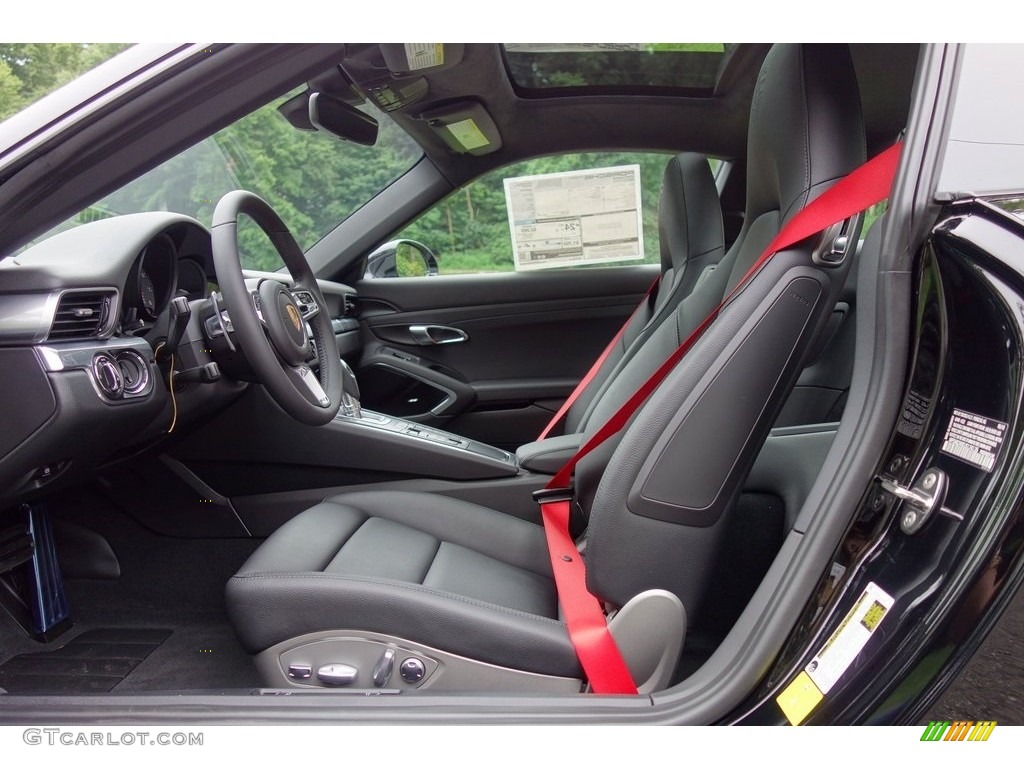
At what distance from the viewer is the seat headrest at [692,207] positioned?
2014 millimetres

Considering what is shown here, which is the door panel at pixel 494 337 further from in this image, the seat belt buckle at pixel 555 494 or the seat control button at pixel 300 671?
the seat control button at pixel 300 671

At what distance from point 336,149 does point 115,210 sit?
3.13 ft

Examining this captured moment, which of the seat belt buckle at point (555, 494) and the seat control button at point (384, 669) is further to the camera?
the seat belt buckle at point (555, 494)

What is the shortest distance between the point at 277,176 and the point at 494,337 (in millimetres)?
981

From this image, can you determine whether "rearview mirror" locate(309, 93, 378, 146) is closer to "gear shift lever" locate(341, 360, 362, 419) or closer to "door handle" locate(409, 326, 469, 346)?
"gear shift lever" locate(341, 360, 362, 419)

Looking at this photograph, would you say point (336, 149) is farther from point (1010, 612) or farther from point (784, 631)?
point (1010, 612)

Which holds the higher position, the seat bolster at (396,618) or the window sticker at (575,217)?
the window sticker at (575,217)

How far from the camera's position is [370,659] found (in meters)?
1.14

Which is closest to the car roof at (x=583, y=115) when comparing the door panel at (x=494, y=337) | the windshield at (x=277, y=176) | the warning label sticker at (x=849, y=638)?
the windshield at (x=277, y=176)

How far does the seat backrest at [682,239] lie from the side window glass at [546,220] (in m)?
0.47

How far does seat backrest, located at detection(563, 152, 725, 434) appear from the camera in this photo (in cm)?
201

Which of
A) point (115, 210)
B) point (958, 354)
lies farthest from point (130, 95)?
point (958, 354)

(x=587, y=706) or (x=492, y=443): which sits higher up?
(x=587, y=706)

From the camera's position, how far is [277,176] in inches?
89.0
